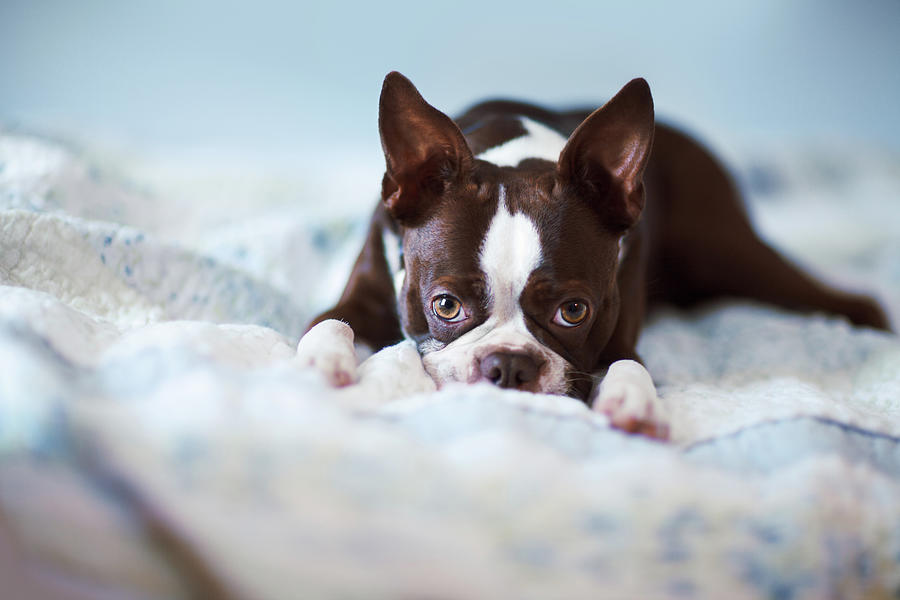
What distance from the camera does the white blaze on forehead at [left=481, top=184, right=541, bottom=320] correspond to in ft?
5.83

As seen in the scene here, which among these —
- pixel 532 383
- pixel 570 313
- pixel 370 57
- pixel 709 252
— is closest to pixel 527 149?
pixel 570 313

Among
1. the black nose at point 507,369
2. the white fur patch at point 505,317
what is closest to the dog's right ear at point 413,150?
the white fur patch at point 505,317

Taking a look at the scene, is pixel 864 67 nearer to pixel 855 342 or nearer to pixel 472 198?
pixel 855 342

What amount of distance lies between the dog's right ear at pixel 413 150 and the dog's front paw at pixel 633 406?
29.5 inches

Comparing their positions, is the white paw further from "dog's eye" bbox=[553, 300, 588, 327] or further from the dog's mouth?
"dog's eye" bbox=[553, 300, 588, 327]

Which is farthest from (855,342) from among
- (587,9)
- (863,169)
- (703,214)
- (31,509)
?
(587,9)

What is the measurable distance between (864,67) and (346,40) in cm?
411

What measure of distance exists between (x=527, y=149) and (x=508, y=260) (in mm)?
607

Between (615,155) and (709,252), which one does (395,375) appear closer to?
(615,155)

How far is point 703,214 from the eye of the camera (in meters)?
3.13

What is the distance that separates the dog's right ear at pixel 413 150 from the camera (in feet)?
6.19

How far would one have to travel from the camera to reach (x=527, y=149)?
225 centimetres

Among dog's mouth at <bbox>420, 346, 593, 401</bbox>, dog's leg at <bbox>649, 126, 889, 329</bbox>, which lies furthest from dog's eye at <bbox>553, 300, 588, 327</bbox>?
dog's leg at <bbox>649, 126, 889, 329</bbox>

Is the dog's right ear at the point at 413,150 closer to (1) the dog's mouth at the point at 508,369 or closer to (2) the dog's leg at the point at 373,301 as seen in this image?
(2) the dog's leg at the point at 373,301
